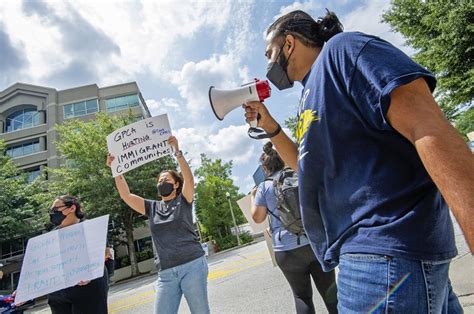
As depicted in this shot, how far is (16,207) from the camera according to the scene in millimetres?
22281

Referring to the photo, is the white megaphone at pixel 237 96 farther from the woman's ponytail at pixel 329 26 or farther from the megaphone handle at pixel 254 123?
the woman's ponytail at pixel 329 26

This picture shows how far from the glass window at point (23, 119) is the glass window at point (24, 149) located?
2.07 m

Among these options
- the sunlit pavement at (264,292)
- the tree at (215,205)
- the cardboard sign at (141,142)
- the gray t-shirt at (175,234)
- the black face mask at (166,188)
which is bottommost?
the sunlit pavement at (264,292)

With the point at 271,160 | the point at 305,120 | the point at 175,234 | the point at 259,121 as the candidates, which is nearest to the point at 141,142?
the point at 175,234

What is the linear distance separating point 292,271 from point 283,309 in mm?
1961

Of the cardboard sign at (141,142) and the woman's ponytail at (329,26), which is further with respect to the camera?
the cardboard sign at (141,142)

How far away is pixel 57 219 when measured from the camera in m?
2.86

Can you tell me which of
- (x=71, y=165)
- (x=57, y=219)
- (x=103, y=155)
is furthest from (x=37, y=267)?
(x=71, y=165)

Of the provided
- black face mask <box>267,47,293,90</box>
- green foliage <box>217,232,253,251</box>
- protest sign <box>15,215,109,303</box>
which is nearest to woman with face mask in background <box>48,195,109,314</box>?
protest sign <box>15,215,109,303</box>

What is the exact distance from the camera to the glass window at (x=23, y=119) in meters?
32.4

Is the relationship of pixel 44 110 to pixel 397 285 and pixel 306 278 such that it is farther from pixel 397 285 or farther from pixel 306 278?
pixel 397 285

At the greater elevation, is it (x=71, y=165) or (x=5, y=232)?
(x=71, y=165)

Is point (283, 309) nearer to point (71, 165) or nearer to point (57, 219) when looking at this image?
point (57, 219)

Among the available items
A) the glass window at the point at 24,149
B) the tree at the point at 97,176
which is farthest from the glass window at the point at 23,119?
the tree at the point at 97,176
